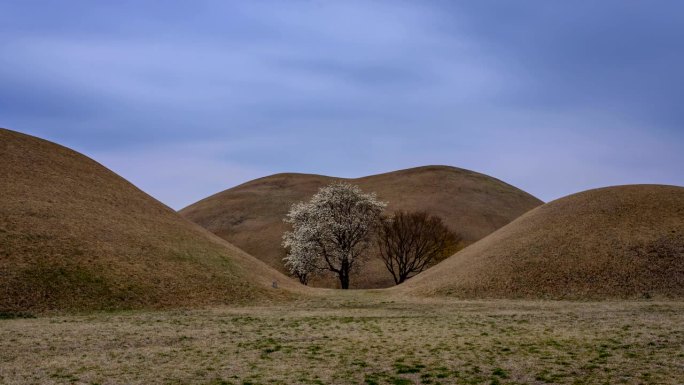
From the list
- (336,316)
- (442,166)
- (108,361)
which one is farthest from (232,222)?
(108,361)

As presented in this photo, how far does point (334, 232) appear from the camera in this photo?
74.7m

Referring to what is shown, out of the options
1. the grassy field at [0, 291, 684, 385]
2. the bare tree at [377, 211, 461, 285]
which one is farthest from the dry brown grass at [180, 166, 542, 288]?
the grassy field at [0, 291, 684, 385]

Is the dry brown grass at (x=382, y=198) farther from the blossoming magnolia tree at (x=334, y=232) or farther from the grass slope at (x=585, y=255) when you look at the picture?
the grass slope at (x=585, y=255)


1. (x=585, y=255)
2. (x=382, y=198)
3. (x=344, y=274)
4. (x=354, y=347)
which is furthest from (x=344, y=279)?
(x=354, y=347)

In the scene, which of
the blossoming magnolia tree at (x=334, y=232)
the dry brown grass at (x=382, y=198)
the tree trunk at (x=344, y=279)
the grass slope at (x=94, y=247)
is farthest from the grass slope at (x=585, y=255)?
the dry brown grass at (x=382, y=198)

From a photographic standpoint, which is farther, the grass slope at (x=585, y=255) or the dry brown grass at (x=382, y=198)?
the dry brown grass at (x=382, y=198)

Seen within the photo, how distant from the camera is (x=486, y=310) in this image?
36.8m

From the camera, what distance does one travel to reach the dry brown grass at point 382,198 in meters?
106

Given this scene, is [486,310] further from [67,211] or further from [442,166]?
[442,166]

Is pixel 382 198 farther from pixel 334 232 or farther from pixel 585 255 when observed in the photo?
pixel 585 255

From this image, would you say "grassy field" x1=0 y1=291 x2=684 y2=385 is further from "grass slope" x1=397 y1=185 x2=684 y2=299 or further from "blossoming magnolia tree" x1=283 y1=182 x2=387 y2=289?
"blossoming magnolia tree" x1=283 y1=182 x2=387 y2=289

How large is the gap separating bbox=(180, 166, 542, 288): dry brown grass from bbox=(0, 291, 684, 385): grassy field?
53.8 m

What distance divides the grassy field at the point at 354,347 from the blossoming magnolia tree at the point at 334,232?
38.1 m

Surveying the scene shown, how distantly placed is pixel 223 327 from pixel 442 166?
12389 cm
